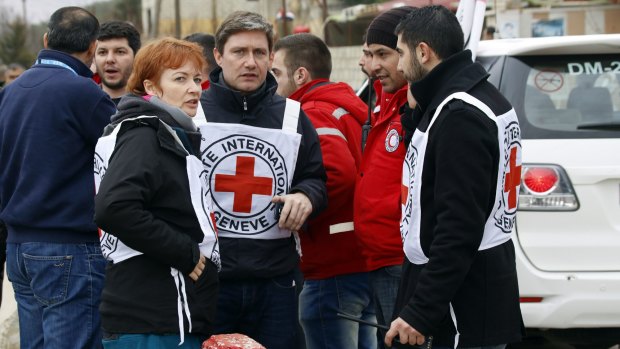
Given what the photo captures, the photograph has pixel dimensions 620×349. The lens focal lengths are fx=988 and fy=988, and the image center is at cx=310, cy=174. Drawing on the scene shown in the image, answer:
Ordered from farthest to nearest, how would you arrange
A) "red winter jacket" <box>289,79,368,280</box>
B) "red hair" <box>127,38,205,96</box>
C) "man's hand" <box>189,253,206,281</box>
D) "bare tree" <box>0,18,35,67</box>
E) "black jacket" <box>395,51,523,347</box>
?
1. "bare tree" <box>0,18,35,67</box>
2. "red winter jacket" <box>289,79,368,280</box>
3. "red hair" <box>127,38,205,96</box>
4. "man's hand" <box>189,253,206,281</box>
5. "black jacket" <box>395,51,523,347</box>

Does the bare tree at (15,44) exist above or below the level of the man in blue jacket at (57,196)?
above

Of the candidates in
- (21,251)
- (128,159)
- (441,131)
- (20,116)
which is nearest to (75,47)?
(20,116)

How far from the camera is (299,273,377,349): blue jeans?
15.8 feet

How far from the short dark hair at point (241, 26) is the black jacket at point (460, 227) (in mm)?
1083

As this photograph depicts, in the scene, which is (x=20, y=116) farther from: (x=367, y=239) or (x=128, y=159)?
(x=367, y=239)

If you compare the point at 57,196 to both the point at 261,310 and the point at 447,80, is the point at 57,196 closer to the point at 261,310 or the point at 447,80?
the point at 261,310

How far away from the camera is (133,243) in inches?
131

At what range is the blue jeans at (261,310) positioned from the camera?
13.4ft

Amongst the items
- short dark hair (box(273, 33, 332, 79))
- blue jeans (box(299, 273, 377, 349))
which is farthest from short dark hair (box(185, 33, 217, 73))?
blue jeans (box(299, 273, 377, 349))

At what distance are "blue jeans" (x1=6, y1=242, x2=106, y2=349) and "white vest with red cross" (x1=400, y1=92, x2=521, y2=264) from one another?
156 centimetres

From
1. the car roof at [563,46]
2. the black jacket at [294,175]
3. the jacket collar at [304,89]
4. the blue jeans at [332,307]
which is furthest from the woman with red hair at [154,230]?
the car roof at [563,46]

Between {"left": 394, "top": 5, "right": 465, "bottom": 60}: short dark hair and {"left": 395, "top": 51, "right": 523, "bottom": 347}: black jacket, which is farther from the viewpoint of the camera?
{"left": 394, "top": 5, "right": 465, "bottom": 60}: short dark hair

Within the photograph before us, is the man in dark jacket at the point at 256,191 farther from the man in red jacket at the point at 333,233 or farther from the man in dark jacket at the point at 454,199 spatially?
the man in dark jacket at the point at 454,199

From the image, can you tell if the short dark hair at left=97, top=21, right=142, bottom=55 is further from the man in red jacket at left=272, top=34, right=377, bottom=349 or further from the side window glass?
the side window glass
